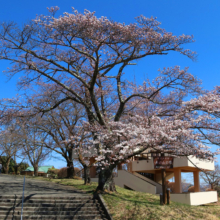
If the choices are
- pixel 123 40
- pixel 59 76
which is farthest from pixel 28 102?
pixel 123 40

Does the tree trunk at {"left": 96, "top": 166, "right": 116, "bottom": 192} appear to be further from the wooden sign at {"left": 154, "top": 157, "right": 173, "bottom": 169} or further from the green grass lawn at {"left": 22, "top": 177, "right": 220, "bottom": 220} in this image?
the wooden sign at {"left": 154, "top": 157, "right": 173, "bottom": 169}

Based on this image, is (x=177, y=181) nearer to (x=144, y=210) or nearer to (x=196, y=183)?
(x=196, y=183)

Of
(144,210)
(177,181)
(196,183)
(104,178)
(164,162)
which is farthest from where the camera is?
(196,183)

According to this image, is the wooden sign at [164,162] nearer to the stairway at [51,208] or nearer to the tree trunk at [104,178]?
the tree trunk at [104,178]

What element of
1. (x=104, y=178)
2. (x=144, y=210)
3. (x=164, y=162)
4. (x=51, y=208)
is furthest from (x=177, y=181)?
(x=51, y=208)

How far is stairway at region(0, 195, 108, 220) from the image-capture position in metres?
10.5

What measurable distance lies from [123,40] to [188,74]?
3.43 meters

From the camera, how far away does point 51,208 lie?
11203 mm

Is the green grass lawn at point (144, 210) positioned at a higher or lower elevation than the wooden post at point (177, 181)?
lower

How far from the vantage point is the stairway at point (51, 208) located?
415 inches

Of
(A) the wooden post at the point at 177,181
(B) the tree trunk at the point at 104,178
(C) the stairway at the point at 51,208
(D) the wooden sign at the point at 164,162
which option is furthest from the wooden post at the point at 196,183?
(C) the stairway at the point at 51,208

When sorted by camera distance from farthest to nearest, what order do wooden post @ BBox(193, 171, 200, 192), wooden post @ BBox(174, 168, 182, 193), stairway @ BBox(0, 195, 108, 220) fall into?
wooden post @ BBox(193, 171, 200, 192) → wooden post @ BBox(174, 168, 182, 193) → stairway @ BBox(0, 195, 108, 220)

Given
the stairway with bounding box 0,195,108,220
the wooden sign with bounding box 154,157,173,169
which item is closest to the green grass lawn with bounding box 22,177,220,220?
the stairway with bounding box 0,195,108,220

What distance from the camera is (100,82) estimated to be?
16.0 m
